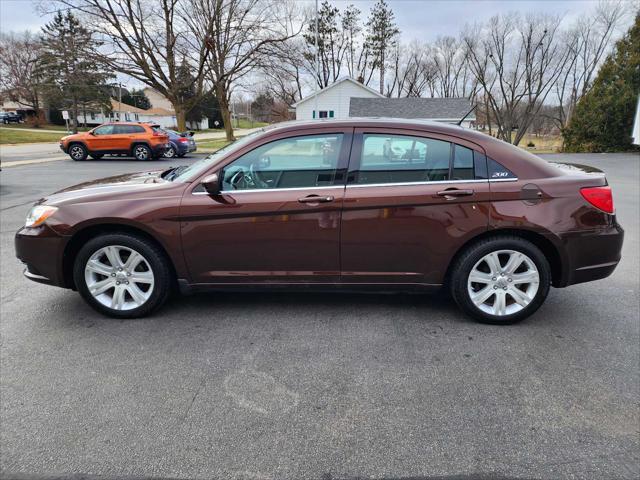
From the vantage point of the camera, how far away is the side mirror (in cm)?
334

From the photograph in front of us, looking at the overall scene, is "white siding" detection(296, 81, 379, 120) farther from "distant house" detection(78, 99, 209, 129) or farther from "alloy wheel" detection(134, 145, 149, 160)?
"distant house" detection(78, 99, 209, 129)

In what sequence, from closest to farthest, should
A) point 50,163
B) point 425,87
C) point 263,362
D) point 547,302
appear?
point 263,362 < point 547,302 < point 50,163 < point 425,87

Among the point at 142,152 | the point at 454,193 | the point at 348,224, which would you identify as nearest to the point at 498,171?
the point at 454,193

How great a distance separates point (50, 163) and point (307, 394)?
20.5 meters

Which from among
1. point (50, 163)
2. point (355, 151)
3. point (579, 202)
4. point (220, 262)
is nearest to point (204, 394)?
point (220, 262)

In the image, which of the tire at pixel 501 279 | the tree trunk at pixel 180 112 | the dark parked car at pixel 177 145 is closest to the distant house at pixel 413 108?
the tree trunk at pixel 180 112

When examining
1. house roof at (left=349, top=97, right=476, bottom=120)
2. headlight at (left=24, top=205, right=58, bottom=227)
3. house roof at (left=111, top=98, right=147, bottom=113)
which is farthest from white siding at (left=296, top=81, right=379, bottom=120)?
house roof at (left=111, top=98, right=147, bottom=113)

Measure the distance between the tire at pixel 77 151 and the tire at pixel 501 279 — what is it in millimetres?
21346

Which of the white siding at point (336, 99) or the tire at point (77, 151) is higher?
the white siding at point (336, 99)

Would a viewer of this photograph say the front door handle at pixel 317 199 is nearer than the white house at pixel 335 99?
Yes

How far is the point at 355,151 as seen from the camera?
346cm

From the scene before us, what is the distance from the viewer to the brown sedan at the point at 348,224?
11.1 feet

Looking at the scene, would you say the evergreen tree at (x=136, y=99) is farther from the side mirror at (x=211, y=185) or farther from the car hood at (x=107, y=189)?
the side mirror at (x=211, y=185)

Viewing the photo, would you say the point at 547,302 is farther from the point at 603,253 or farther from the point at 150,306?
the point at 150,306
